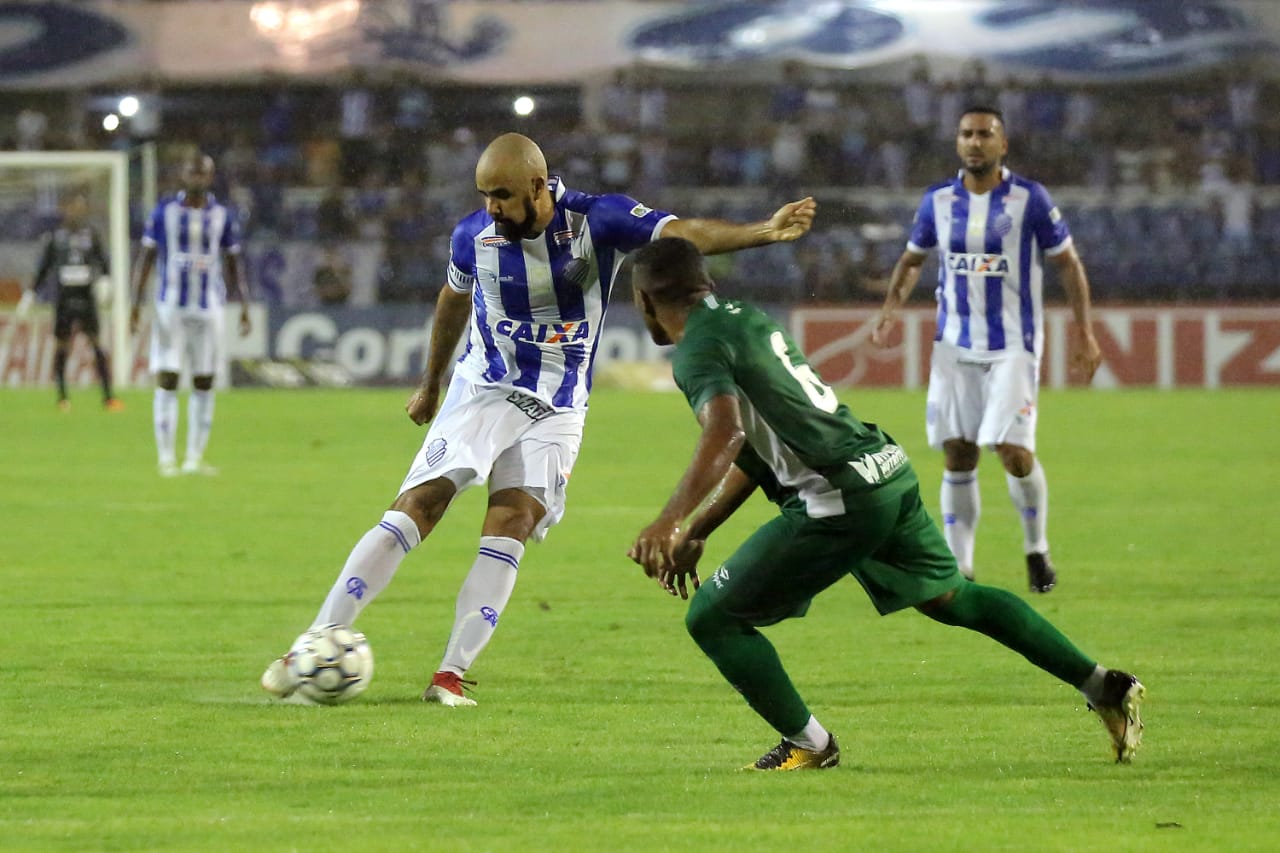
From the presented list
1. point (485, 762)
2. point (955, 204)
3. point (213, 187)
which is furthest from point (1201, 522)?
point (213, 187)

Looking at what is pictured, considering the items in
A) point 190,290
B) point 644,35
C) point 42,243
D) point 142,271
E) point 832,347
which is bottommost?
point 832,347

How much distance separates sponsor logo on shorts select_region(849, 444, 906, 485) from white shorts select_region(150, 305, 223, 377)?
10530 millimetres

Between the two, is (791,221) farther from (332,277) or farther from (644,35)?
(644,35)

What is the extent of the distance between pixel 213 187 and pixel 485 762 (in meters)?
26.0

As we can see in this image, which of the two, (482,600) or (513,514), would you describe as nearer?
(482,600)

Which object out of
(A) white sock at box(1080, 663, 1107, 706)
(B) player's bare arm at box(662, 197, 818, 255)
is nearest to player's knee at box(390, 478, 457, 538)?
(B) player's bare arm at box(662, 197, 818, 255)

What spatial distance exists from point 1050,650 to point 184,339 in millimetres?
11096

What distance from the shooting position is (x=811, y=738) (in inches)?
212

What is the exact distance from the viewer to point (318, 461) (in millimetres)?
16578

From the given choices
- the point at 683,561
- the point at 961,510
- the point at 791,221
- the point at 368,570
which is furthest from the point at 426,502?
the point at 961,510

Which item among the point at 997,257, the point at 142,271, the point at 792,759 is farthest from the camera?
the point at 142,271

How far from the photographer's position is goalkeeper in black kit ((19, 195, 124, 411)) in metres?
22.2

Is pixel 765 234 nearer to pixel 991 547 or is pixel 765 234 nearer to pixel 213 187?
pixel 991 547

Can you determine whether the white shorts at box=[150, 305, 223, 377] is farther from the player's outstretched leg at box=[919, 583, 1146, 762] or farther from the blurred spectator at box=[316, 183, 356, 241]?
the blurred spectator at box=[316, 183, 356, 241]
